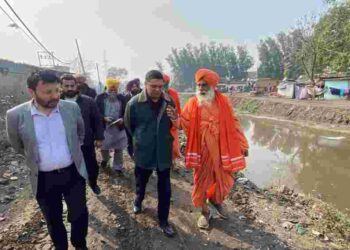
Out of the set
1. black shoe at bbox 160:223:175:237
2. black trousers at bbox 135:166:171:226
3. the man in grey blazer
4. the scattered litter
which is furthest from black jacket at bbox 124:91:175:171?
the scattered litter

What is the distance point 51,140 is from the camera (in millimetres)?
2965

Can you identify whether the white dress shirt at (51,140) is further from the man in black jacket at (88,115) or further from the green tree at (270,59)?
the green tree at (270,59)

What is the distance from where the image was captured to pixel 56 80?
296 centimetres

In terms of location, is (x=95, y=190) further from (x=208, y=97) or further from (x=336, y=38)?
(x=336, y=38)

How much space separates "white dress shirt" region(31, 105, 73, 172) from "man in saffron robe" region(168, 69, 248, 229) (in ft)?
4.93

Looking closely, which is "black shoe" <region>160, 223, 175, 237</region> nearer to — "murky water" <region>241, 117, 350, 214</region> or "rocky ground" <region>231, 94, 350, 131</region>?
"murky water" <region>241, 117, 350, 214</region>

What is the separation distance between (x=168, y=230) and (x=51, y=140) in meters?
1.79

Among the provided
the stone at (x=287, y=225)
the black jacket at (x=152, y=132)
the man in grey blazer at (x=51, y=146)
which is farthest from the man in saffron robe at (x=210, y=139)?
the man in grey blazer at (x=51, y=146)

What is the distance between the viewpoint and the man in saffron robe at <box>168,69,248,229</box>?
13.3 feet

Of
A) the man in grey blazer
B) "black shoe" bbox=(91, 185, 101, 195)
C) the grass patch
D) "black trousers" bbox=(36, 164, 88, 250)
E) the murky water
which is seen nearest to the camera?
the man in grey blazer

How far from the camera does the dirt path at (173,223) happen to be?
392 centimetres

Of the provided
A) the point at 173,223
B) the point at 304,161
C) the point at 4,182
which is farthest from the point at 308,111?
the point at 173,223

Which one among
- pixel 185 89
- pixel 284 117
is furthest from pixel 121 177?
pixel 185 89

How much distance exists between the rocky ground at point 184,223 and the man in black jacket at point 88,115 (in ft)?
2.61
